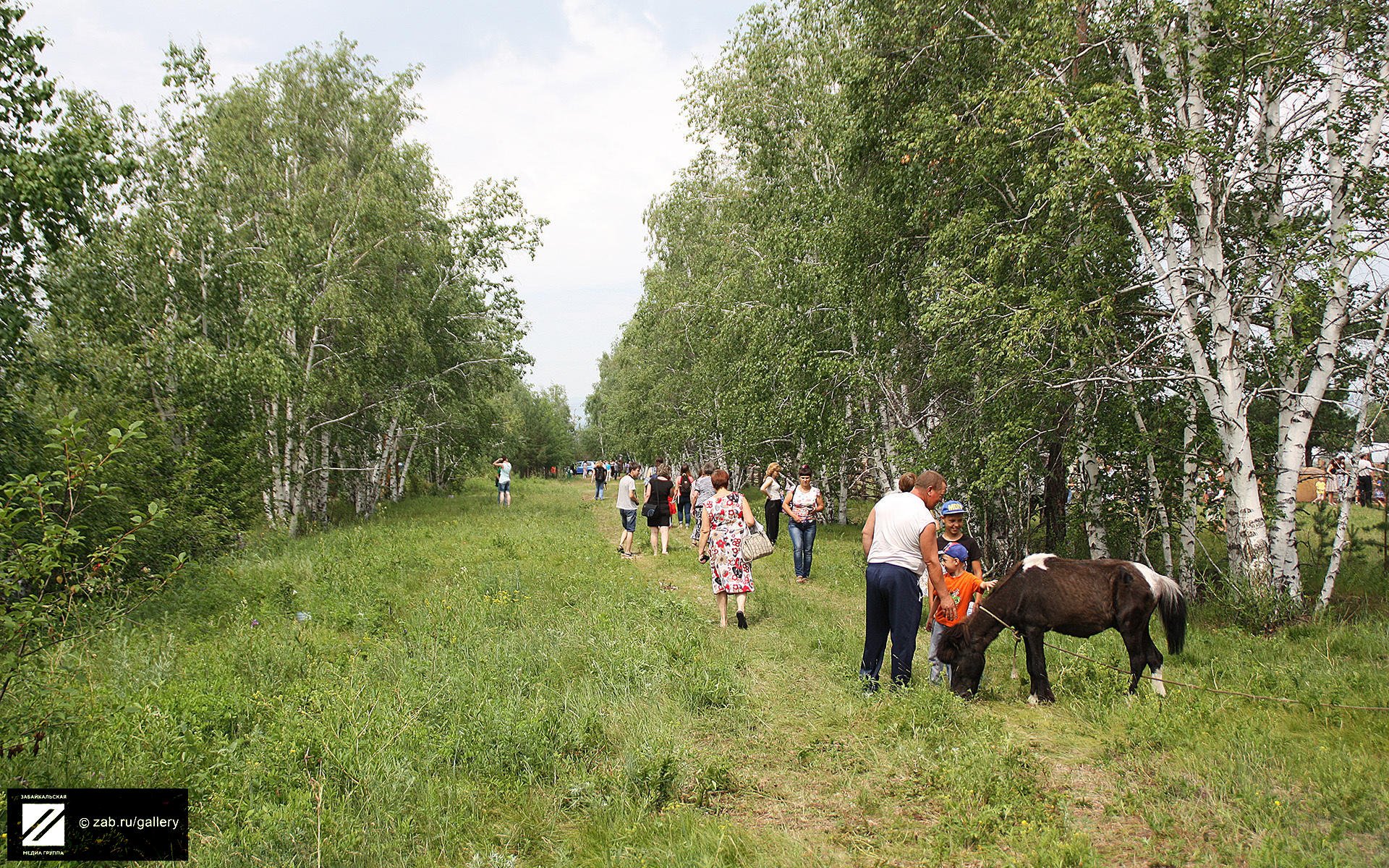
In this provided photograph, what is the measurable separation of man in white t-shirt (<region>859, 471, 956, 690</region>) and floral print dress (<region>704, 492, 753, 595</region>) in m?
2.75

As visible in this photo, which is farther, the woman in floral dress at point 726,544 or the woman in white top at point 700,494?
the woman in white top at point 700,494

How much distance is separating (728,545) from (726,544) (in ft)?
0.10

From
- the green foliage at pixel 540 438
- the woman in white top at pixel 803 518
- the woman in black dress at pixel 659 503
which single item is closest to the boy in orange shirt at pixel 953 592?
the woman in white top at pixel 803 518

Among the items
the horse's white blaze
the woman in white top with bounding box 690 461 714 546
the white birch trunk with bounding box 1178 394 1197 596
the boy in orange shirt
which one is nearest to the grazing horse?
the horse's white blaze

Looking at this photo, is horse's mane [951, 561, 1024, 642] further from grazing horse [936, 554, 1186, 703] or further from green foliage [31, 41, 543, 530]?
green foliage [31, 41, 543, 530]

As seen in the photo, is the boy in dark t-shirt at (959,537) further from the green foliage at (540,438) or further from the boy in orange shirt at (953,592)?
the green foliage at (540,438)

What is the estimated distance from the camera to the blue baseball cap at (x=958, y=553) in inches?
267

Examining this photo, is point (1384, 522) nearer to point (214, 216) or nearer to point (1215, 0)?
point (1215, 0)

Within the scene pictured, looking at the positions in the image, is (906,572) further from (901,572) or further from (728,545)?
(728,545)

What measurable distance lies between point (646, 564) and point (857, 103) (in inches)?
322

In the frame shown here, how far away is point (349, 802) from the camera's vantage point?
4.34 m

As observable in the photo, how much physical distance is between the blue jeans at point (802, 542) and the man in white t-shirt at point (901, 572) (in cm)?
596

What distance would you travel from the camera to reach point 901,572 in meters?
6.02

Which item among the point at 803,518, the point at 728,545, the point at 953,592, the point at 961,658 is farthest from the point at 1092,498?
the point at 961,658
